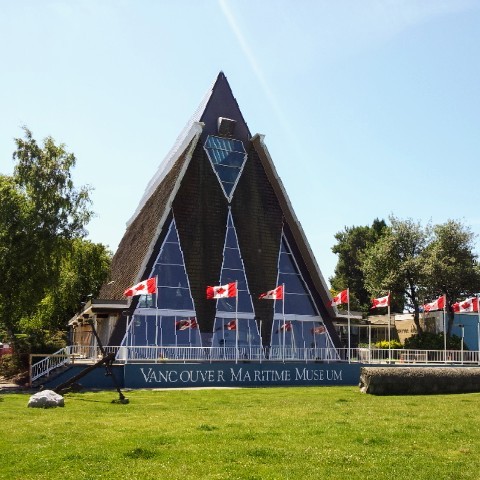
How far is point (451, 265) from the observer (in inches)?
2046

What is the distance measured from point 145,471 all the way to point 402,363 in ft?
97.1

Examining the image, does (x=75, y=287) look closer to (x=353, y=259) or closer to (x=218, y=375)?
(x=218, y=375)

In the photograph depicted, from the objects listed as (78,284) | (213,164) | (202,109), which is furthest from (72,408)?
(78,284)

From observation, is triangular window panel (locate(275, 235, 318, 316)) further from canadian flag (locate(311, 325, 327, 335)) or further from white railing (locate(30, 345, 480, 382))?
white railing (locate(30, 345, 480, 382))

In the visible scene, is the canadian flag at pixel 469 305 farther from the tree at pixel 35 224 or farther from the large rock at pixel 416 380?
the tree at pixel 35 224

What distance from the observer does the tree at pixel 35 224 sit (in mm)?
28734

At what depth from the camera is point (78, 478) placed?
344 inches

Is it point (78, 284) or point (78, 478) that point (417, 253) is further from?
point (78, 478)

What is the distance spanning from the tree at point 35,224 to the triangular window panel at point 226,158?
897cm

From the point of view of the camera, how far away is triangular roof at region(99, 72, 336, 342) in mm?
35156

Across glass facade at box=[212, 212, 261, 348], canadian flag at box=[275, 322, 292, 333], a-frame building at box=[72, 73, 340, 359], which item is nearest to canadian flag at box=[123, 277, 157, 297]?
a-frame building at box=[72, 73, 340, 359]

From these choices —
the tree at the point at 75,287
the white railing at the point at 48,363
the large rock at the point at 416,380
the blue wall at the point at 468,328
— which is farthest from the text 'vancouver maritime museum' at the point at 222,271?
the blue wall at the point at 468,328

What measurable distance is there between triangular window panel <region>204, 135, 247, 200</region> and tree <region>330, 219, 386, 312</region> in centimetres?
4558

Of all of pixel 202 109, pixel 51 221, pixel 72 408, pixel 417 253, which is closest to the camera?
pixel 72 408
